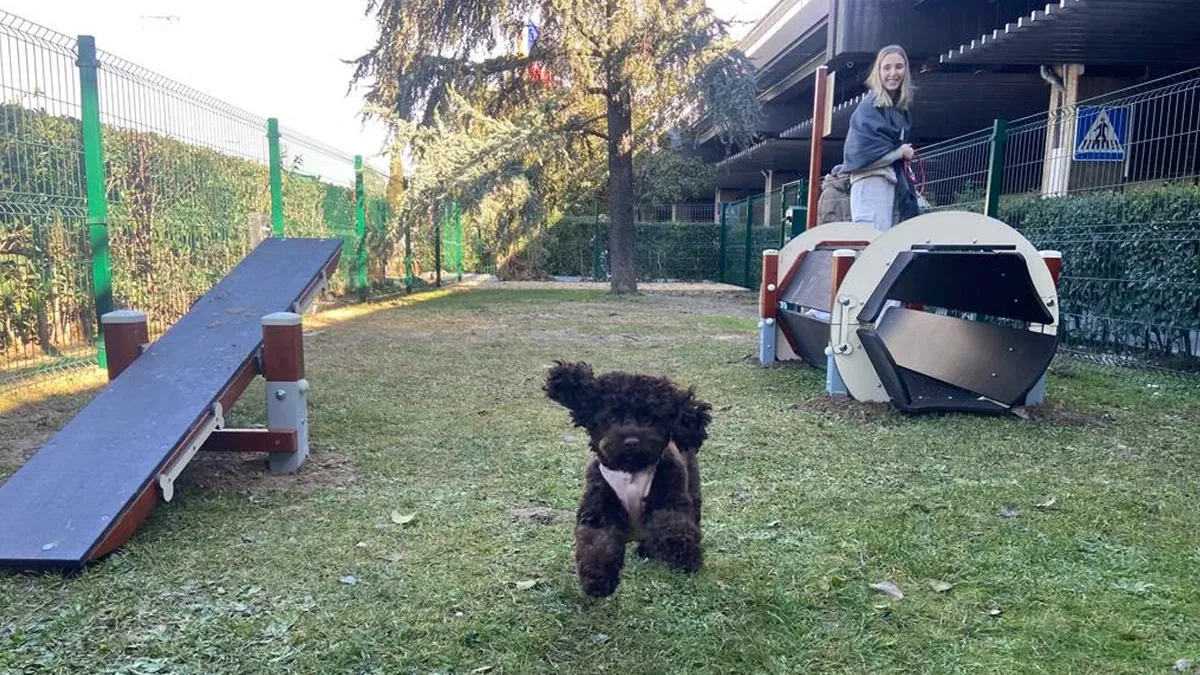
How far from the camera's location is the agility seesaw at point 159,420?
98.6 inches

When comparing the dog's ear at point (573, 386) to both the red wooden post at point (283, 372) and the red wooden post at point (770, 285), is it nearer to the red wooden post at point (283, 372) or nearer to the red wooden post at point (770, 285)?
the red wooden post at point (283, 372)

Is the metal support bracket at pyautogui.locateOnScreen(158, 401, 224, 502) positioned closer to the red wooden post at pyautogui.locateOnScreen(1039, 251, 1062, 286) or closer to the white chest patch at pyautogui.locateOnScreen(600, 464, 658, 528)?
the white chest patch at pyautogui.locateOnScreen(600, 464, 658, 528)

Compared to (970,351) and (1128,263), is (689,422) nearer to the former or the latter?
(970,351)

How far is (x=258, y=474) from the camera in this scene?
Answer: 347 centimetres

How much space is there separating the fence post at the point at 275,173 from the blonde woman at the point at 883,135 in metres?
6.63

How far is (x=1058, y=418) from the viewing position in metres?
4.52

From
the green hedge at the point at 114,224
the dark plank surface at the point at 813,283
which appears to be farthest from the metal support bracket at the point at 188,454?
the dark plank surface at the point at 813,283

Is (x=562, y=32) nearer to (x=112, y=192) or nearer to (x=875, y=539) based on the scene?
(x=112, y=192)

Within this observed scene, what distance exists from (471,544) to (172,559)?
95 cm

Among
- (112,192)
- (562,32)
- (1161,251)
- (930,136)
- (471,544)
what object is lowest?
(471,544)

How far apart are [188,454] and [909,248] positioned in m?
3.82

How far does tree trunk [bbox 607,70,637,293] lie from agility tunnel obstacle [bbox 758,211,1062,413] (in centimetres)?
983


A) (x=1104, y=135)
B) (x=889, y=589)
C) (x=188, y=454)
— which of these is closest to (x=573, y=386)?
(x=889, y=589)

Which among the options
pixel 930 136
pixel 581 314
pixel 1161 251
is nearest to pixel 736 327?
pixel 581 314
